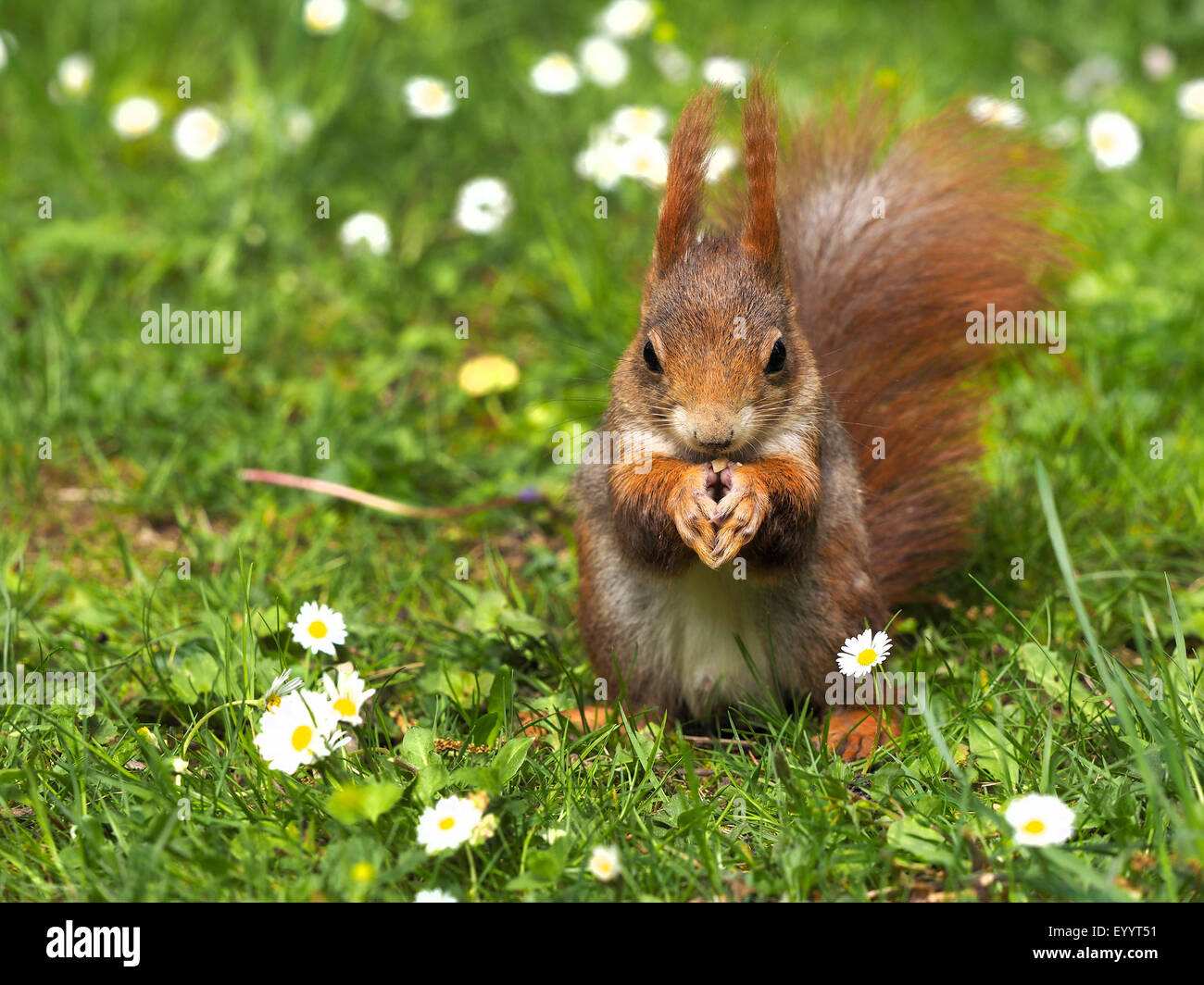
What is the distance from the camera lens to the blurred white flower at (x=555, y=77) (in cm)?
328

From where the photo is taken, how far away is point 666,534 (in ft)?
5.78

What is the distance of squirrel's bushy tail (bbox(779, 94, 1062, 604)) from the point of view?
2.10 m

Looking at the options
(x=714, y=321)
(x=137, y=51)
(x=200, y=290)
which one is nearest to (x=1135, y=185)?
(x=714, y=321)

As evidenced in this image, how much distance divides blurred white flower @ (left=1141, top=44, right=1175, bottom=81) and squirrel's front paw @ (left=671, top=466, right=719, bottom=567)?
2930mm

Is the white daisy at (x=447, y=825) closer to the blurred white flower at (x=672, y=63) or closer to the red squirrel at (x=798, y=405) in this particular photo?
the red squirrel at (x=798, y=405)

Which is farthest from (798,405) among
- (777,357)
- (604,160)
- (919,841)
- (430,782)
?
(604,160)

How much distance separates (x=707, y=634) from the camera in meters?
1.88

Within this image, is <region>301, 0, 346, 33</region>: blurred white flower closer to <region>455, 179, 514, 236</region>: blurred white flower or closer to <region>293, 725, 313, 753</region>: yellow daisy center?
<region>455, 179, 514, 236</region>: blurred white flower

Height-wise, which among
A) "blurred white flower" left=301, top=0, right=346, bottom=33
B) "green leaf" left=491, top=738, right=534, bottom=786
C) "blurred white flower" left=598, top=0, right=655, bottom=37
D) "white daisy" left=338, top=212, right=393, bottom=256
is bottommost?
"green leaf" left=491, top=738, right=534, bottom=786

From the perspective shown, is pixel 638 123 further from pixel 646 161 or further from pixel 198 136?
pixel 198 136

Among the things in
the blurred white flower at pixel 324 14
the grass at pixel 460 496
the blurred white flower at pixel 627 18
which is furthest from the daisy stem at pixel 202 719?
the blurred white flower at pixel 627 18

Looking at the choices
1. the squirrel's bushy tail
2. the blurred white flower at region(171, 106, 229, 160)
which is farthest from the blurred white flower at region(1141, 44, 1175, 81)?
the blurred white flower at region(171, 106, 229, 160)

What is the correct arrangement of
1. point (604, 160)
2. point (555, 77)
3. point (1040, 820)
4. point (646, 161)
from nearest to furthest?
point (1040, 820)
point (646, 161)
point (604, 160)
point (555, 77)

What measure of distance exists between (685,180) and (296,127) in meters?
1.95
